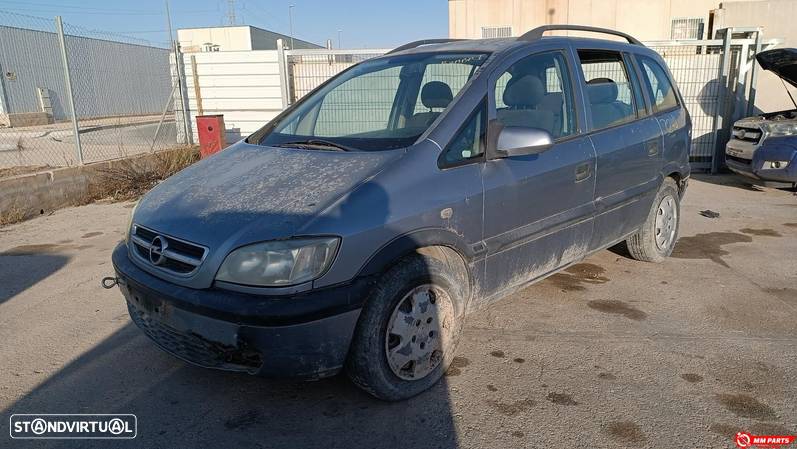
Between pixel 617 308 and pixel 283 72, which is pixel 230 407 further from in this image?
pixel 283 72

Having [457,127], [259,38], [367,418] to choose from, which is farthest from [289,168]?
[259,38]

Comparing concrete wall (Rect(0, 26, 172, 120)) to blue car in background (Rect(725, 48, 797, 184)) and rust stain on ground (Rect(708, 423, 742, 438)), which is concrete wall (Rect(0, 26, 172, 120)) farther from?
blue car in background (Rect(725, 48, 797, 184))

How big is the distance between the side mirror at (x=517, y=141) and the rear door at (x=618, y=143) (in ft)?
3.08

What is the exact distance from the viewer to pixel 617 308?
13.4ft

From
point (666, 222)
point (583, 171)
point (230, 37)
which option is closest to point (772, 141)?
point (666, 222)

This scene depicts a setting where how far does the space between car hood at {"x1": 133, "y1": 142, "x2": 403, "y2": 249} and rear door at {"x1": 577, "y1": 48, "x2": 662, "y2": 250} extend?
179cm

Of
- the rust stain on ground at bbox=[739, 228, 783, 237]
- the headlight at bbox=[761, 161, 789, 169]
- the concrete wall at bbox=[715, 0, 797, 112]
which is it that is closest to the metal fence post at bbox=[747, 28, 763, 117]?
the concrete wall at bbox=[715, 0, 797, 112]

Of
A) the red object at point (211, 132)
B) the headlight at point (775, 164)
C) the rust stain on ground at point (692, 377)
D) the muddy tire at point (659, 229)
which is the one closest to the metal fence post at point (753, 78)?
the headlight at point (775, 164)

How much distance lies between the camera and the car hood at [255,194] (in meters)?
2.51

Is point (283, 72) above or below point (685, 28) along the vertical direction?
below

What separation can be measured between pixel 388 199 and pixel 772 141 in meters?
7.30

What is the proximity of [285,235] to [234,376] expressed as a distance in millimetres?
1158

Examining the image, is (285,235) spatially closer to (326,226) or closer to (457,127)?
(326,226)

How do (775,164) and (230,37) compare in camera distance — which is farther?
(230,37)
